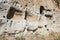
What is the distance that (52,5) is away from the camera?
126 inches

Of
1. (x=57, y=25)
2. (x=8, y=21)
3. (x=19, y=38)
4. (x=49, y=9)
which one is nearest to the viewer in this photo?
(x=19, y=38)

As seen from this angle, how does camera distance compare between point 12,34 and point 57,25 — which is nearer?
point 12,34

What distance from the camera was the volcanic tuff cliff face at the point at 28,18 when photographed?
267 centimetres

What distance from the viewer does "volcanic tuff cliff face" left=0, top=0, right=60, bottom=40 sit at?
2666 mm

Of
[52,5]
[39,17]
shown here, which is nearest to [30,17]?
[39,17]

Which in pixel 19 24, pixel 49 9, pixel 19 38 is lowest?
pixel 19 38

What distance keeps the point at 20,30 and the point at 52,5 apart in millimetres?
879

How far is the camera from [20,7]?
9.53ft

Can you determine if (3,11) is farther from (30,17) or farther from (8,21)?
(30,17)

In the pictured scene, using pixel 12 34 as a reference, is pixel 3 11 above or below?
above

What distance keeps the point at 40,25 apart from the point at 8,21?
1.67 ft

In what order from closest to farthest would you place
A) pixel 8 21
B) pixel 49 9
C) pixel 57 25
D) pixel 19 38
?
pixel 19 38 < pixel 8 21 < pixel 57 25 < pixel 49 9

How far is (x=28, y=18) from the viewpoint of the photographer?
2.88 meters

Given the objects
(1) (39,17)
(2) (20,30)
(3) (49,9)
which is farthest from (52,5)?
(2) (20,30)
